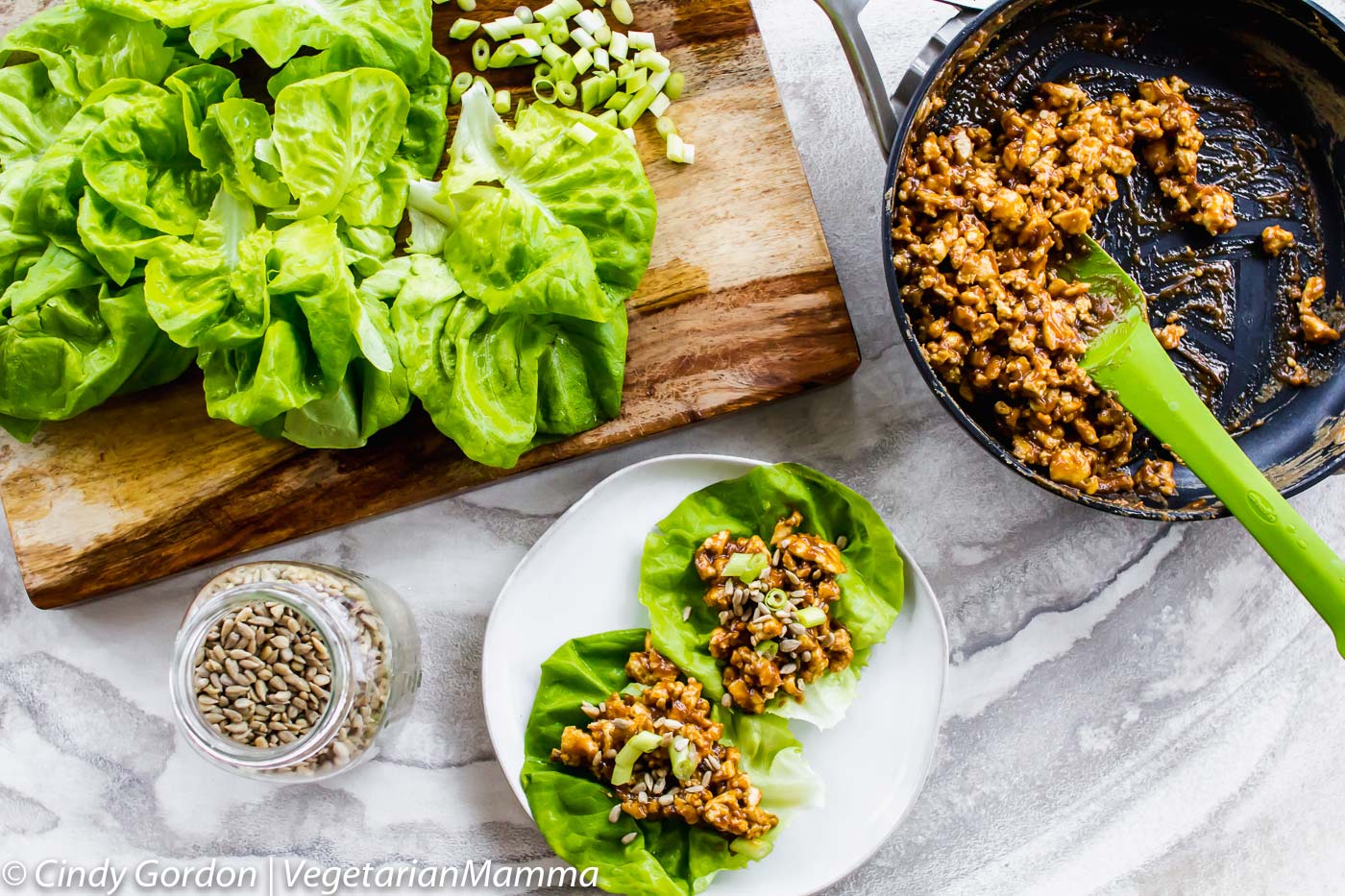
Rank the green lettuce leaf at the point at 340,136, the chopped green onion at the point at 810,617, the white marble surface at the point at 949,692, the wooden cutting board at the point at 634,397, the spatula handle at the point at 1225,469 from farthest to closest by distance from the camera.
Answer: the white marble surface at the point at 949,692 → the wooden cutting board at the point at 634,397 → the chopped green onion at the point at 810,617 → the green lettuce leaf at the point at 340,136 → the spatula handle at the point at 1225,469

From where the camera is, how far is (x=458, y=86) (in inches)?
67.5

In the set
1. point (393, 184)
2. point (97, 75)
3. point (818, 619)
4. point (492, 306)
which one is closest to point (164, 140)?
point (97, 75)

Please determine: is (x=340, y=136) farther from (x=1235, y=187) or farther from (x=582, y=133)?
(x=1235, y=187)

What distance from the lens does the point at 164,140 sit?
5.00ft

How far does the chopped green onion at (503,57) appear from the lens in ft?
5.63

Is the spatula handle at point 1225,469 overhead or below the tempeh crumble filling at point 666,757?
overhead

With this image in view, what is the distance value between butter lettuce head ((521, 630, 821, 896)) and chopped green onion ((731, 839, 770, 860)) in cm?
1

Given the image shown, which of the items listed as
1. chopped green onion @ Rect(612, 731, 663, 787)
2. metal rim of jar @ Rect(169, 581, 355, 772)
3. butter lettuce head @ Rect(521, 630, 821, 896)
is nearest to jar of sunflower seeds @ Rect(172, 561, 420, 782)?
metal rim of jar @ Rect(169, 581, 355, 772)

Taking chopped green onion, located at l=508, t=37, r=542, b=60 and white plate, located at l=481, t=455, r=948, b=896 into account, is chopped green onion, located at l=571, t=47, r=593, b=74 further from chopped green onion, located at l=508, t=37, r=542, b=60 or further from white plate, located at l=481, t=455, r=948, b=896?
white plate, located at l=481, t=455, r=948, b=896

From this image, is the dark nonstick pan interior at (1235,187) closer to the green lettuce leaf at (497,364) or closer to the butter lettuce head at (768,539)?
the butter lettuce head at (768,539)

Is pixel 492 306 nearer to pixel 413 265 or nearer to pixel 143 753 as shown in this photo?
pixel 413 265

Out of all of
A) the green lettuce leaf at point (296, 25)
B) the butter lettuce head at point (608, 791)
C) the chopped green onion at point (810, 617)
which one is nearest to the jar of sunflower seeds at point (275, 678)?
the butter lettuce head at point (608, 791)

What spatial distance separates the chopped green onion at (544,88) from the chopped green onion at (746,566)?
2.94ft

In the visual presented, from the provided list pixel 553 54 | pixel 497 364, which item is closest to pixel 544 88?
pixel 553 54
